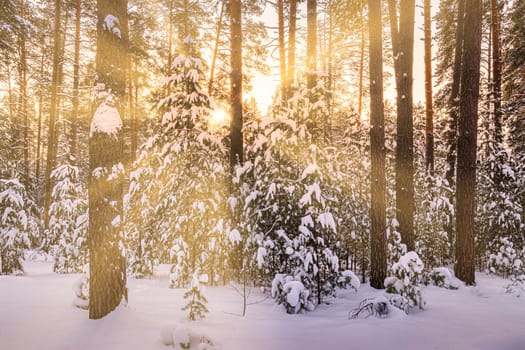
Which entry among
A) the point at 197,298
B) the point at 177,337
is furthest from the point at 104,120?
the point at 177,337

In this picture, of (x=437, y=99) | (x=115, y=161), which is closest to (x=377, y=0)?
(x=115, y=161)

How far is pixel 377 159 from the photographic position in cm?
709

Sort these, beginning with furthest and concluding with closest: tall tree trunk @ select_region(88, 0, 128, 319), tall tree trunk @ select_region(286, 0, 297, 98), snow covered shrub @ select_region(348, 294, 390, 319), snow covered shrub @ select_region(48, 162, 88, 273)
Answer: tall tree trunk @ select_region(286, 0, 297, 98) → snow covered shrub @ select_region(48, 162, 88, 273) → snow covered shrub @ select_region(348, 294, 390, 319) → tall tree trunk @ select_region(88, 0, 128, 319)

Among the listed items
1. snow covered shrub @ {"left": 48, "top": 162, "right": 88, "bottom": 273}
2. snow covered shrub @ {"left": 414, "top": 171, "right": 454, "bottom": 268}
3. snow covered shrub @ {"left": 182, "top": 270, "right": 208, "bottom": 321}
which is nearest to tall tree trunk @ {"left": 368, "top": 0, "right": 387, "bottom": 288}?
snow covered shrub @ {"left": 414, "top": 171, "right": 454, "bottom": 268}

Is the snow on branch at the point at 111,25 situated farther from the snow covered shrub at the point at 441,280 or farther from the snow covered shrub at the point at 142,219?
the snow covered shrub at the point at 441,280

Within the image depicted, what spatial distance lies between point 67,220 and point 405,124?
35.5ft

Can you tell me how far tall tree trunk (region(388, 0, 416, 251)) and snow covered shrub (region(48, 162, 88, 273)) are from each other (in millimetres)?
9125

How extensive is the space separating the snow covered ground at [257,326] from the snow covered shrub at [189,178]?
1615mm

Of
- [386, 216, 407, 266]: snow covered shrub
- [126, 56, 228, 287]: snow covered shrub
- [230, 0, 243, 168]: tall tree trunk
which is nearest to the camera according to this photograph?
[126, 56, 228, 287]: snow covered shrub

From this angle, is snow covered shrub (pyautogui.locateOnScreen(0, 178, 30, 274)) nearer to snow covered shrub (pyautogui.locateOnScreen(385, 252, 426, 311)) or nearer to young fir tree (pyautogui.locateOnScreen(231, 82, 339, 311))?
young fir tree (pyautogui.locateOnScreen(231, 82, 339, 311))

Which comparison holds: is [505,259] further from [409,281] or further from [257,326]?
[257,326]

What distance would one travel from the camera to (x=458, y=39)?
381 inches

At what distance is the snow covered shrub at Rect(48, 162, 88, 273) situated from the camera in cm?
1020

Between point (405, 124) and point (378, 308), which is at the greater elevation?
point (405, 124)
